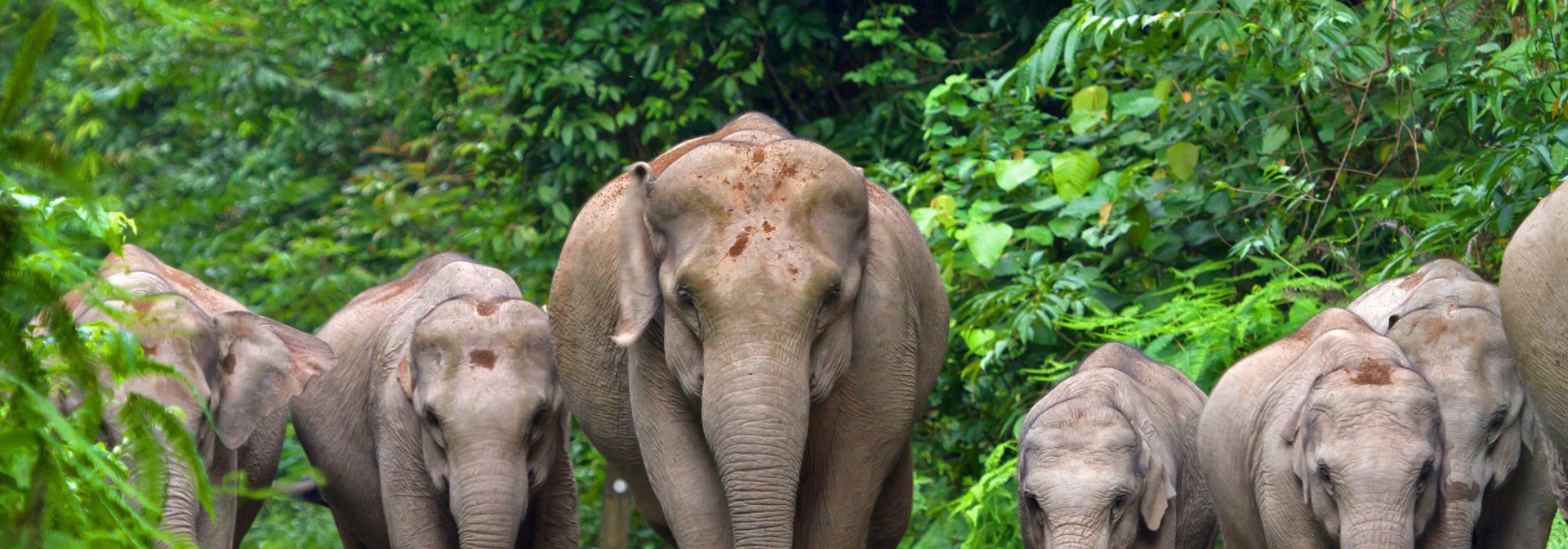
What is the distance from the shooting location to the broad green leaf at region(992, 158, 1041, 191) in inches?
328

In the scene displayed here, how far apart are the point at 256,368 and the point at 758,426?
9.34ft

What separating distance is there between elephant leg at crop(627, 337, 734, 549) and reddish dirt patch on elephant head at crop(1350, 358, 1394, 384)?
6.54ft

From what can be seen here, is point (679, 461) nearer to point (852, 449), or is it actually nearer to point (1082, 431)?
point (852, 449)

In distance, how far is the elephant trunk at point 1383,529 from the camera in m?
5.74

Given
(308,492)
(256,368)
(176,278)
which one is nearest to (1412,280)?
(256,368)

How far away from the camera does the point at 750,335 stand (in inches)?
195

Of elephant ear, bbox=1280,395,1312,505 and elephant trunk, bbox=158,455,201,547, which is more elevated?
elephant trunk, bbox=158,455,201,547

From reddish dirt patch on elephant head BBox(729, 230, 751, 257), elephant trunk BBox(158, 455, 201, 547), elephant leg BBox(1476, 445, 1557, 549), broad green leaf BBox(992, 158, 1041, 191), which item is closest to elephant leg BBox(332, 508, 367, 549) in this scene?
elephant trunk BBox(158, 455, 201, 547)

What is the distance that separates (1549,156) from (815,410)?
2720 millimetres

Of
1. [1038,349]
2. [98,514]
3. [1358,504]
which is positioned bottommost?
[1038,349]

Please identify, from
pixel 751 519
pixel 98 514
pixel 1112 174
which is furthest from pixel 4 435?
pixel 1112 174

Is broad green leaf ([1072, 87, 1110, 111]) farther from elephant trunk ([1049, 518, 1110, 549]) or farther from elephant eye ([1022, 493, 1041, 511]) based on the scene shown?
elephant trunk ([1049, 518, 1110, 549])

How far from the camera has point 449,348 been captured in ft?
21.8

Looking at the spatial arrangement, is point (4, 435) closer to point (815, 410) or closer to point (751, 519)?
point (751, 519)
